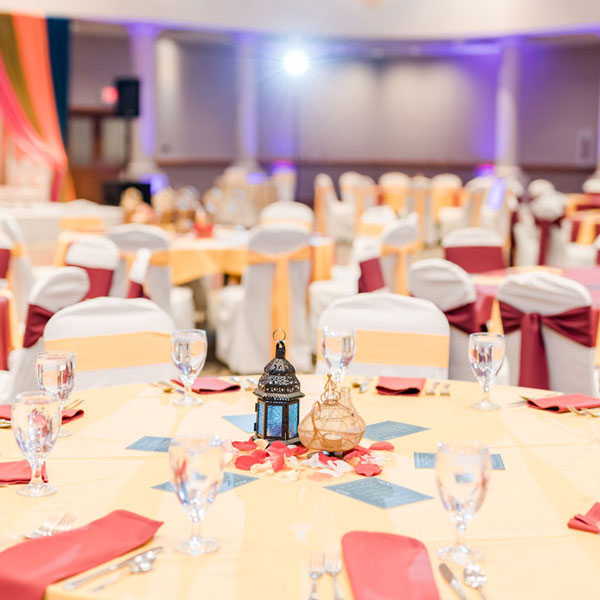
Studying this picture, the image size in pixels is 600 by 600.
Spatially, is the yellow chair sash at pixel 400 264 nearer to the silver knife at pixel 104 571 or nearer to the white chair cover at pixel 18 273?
the white chair cover at pixel 18 273

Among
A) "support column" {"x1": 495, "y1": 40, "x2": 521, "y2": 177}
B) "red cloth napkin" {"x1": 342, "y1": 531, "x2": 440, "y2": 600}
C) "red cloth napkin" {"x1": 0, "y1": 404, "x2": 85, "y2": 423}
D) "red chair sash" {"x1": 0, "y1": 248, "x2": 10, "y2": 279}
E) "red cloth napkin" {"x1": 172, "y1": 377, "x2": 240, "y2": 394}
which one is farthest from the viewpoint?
"support column" {"x1": 495, "y1": 40, "x2": 521, "y2": 177}

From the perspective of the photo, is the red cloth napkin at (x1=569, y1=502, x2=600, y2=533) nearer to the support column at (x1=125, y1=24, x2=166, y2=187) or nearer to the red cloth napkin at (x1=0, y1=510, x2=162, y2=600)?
the red cloth napkin at (x1=0, y1=510, x2=162, y2=600)

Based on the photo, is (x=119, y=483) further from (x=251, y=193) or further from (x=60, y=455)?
(x=251, y=193)

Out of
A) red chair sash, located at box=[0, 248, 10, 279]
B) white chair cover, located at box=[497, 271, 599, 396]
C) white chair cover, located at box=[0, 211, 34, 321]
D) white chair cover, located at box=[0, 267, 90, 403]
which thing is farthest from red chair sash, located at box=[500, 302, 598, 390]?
white chair cover, located at box=[0, 211, 34, 321]

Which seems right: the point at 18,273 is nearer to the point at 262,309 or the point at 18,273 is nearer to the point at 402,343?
the point at 262,309

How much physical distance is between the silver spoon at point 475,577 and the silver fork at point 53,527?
61 cm

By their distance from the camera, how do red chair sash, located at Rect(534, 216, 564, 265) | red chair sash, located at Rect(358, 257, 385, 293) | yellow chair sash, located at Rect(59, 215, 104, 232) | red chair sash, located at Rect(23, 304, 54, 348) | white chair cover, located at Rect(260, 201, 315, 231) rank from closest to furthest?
red chair sash, located at Rect(23, 304, 54, 348) → red chair sash, located at Rect(358, 257, 385, 293) → yellow chair sash, located at Rect(59, 215, 104, 232) → white chair cover, located at Rect(260, 201, 315, 231) → red chair sash, located at Rect(534, 216, 564, 265)

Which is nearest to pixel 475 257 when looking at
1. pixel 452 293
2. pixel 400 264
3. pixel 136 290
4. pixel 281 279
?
pixel 400 264

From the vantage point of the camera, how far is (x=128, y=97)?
1354 centimetres

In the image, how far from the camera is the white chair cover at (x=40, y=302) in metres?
3.30

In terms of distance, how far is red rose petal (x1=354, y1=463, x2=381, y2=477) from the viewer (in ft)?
5.65

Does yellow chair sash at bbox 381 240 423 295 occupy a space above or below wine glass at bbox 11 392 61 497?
below

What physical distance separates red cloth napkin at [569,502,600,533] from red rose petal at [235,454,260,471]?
585 millimetres

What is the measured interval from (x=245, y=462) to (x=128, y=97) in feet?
40.8
